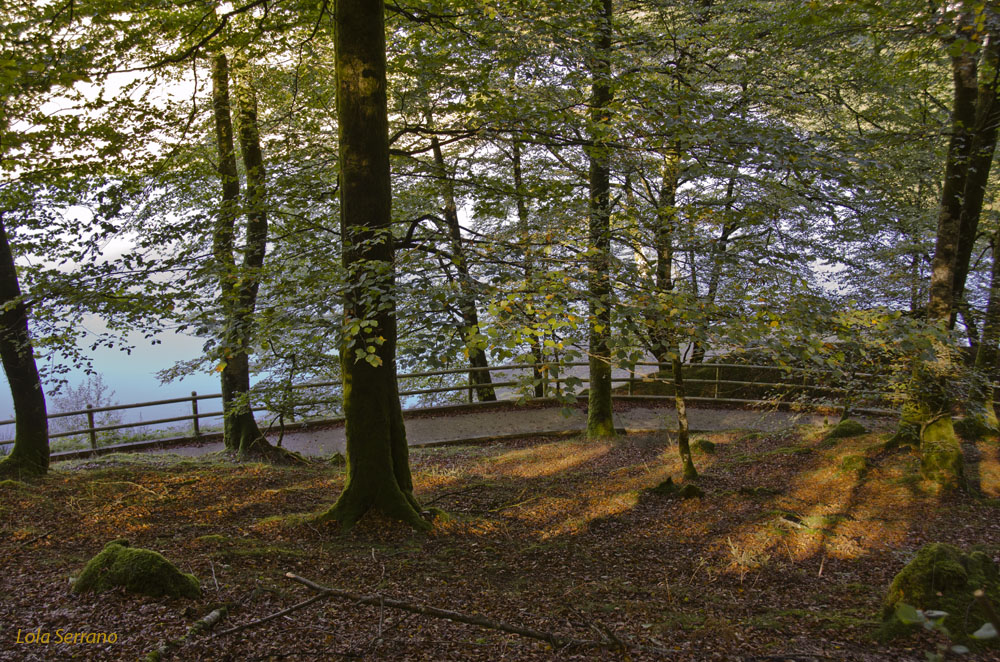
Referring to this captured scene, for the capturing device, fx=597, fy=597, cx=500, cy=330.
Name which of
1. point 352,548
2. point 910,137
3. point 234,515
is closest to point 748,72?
point 910,137

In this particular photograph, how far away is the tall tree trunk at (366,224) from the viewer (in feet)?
17.7

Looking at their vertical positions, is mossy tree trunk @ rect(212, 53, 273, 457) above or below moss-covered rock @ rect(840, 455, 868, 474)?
above

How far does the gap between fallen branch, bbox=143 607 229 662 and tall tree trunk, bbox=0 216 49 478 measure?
5287mm

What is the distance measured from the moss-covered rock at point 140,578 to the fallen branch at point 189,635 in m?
0.35

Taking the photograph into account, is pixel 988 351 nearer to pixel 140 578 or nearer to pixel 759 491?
pixel 759 491

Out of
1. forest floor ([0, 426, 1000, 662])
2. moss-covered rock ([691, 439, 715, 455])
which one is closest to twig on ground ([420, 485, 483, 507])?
forest floor ([0, 426, 1000, 662])

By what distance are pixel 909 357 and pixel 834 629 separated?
324 centimetres

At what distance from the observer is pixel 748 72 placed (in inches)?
336

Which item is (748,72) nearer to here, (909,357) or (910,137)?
(910,137)

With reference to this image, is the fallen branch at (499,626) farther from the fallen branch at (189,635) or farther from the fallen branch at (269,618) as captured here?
the fallen branch at (189,635)

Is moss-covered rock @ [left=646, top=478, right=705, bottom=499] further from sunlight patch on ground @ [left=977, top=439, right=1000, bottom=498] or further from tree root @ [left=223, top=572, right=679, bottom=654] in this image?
tree root @ [left=223, top=572, right=679, bottom=654]

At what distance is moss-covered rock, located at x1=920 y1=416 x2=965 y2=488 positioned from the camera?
689 cm
